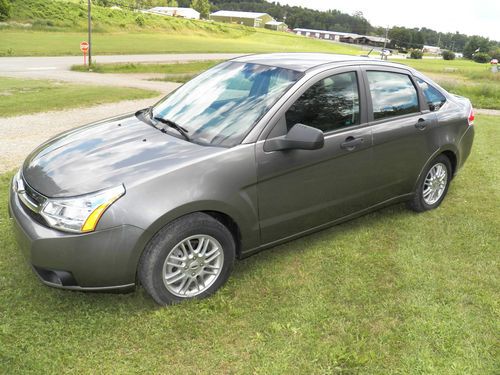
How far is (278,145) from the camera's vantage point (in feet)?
10.8

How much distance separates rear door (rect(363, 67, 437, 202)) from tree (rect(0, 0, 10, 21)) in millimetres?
46772

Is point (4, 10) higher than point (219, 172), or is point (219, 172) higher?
point (219, 172)

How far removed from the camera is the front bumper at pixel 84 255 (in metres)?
2.73

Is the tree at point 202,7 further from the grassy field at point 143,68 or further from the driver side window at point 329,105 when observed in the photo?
the driver side window at point 329,105

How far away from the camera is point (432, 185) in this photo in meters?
4.97

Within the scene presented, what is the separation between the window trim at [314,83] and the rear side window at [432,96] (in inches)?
39.7

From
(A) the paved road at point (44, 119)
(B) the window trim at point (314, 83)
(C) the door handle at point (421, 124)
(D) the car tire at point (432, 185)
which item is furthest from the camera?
(A) the paved road at point (44, 119)

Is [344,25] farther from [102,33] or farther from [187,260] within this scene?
[187,260]

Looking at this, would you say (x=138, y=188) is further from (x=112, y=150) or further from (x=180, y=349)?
(x=180, y=349)

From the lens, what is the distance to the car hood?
9.46 ft

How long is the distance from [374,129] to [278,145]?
3.80 ft

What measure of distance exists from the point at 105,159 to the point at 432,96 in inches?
136

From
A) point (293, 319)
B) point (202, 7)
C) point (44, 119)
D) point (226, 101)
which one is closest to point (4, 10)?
point (44, 119)

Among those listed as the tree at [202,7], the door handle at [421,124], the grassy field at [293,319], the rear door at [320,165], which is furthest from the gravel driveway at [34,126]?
the tree at [202,7]
